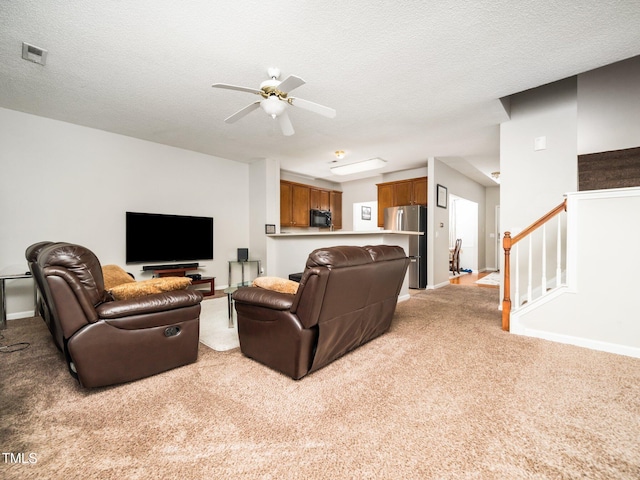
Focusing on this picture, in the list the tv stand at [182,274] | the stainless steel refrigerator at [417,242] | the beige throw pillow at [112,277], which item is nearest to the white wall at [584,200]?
the stainless steel refrigerator at [417,242]

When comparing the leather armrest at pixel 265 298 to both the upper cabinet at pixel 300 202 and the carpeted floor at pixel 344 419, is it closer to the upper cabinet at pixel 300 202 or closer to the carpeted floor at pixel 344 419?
the carpeted floor at pixel 344 419

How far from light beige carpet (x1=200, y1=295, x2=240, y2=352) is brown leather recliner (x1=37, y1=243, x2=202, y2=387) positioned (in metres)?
0.50

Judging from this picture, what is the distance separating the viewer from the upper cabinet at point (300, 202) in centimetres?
632

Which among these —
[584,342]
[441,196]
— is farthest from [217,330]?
[441,196]

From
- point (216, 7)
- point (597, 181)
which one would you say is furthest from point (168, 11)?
point (597, 181)

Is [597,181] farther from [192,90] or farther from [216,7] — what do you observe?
[192,90]

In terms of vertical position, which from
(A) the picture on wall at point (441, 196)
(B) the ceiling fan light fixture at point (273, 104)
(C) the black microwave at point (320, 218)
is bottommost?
(C) the black microwave at point (320, 218)

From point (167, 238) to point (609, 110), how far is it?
651 centimetres

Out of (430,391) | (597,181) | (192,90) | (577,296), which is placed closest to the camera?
(430,391)

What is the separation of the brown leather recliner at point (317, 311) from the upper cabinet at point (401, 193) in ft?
13.0

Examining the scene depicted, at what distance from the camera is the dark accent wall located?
3.39m

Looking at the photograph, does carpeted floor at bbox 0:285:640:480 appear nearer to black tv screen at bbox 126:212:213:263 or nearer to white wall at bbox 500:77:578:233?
white wall at bbox 500:77:578:233

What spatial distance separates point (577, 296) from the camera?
2492 millimetres

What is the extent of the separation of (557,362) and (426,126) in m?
3.10
